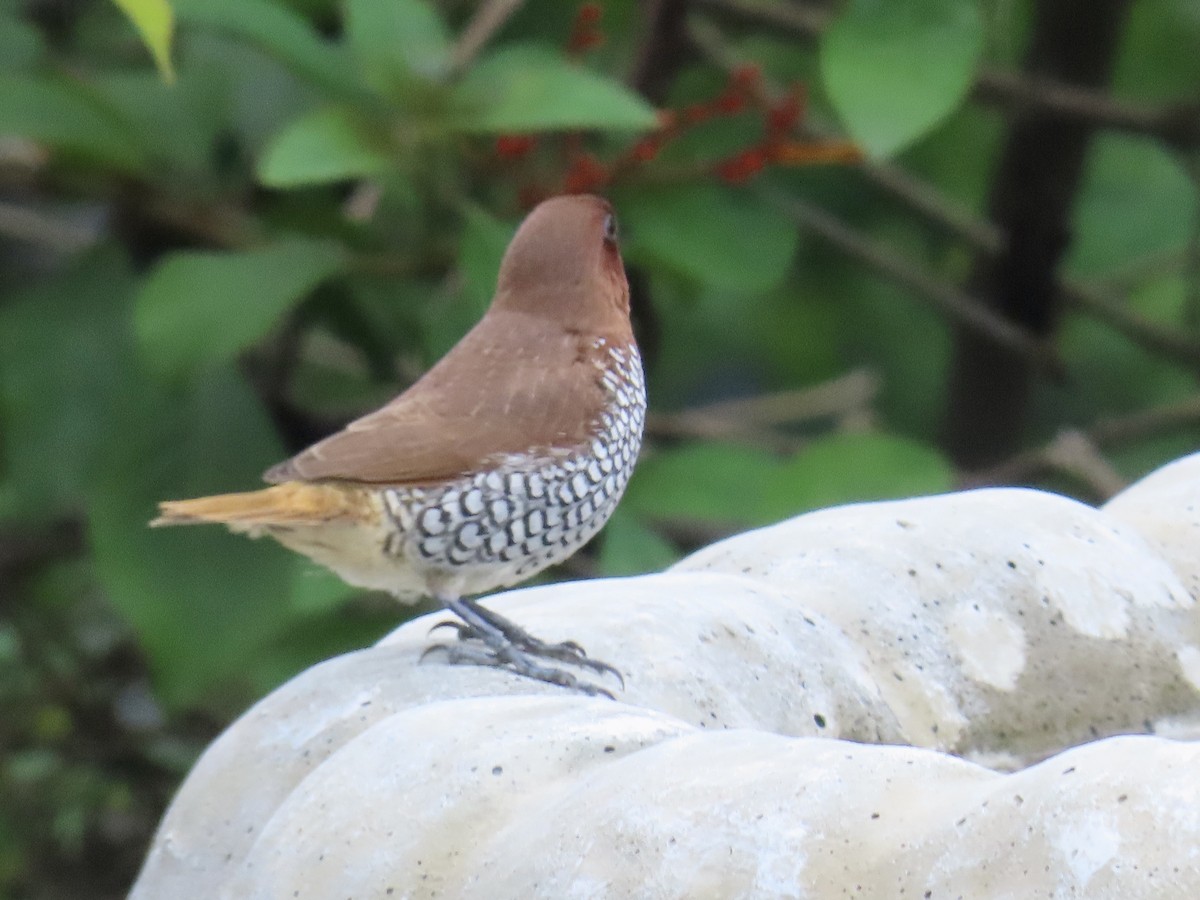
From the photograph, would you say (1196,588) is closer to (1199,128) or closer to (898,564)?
(898,564)

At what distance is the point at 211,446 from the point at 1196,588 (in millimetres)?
1939

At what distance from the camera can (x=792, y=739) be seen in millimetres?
1720

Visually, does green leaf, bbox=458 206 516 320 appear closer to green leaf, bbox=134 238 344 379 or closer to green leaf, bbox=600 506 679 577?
green leaf, bbox=134 238 344 379

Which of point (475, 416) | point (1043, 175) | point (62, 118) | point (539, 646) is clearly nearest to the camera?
point (539, 646)

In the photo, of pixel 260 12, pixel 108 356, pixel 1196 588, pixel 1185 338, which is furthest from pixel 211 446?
pixel 1185 338

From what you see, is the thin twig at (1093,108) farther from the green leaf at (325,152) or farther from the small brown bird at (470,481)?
the small brown bird at (470,481)

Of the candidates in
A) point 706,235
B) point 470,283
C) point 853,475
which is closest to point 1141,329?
point 853,475

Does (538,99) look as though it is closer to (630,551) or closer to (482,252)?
(482,252)

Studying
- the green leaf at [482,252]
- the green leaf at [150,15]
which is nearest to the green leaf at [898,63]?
the green leaf at [482,252]

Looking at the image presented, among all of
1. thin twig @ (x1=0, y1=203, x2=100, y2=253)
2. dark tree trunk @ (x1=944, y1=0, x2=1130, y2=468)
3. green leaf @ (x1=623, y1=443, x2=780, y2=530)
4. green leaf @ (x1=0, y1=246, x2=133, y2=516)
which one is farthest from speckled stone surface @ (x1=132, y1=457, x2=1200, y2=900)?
Answer: thin twig @ (x1=0, y1=203, x2=100, y2=253)

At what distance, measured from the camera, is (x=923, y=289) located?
454cm

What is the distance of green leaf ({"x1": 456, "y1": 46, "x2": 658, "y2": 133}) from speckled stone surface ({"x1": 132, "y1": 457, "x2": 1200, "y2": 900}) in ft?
2.56

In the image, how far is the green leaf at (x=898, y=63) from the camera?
327cm

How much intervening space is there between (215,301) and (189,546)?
1.73 ft
